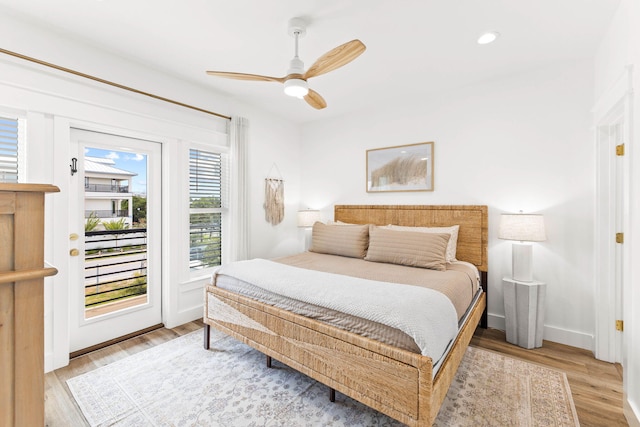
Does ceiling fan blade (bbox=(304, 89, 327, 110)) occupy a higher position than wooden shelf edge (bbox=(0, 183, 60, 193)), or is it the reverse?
ceiling fan blade (bbox=(304, 89, 327, 110))

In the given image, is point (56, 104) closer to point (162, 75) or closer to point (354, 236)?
Result: point (162, 75)

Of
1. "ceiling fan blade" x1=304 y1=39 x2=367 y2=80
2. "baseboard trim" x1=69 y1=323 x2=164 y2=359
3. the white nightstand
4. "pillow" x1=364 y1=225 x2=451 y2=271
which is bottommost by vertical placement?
"baseboard trim" x1=69 y1=323 x2=164 y2=359

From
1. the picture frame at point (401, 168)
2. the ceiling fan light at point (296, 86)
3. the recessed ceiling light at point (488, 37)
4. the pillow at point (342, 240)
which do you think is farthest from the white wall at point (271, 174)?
the recessed ceiling light at point (488, 37)

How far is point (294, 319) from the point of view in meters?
1.94

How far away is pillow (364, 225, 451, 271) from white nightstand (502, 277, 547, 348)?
71cm

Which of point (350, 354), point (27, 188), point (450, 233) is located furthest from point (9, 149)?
point (450, 233)

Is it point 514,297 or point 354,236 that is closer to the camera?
point 514,297

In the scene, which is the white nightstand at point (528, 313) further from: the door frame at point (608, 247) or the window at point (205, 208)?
the window at point (205, 208)

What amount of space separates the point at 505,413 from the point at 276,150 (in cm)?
378

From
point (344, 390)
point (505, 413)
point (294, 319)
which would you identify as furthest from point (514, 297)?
point (294, 319)

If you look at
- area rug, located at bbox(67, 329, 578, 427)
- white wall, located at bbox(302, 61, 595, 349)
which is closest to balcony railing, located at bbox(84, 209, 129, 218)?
area rug, located at bbox(67, 329, 578, 427)

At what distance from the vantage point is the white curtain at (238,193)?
3.57 meters

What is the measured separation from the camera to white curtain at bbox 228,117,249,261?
357cm

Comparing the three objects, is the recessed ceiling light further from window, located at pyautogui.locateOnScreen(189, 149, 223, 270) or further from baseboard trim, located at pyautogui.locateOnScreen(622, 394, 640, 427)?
window, located at pyautogui.locateOnScreen(189, 149, 223, 270)
